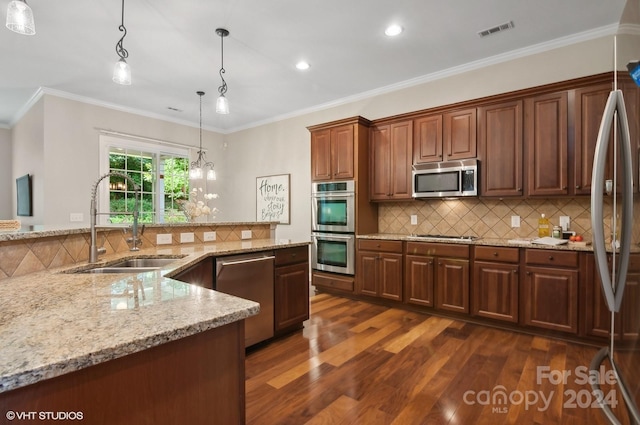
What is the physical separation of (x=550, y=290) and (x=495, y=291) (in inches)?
17.1

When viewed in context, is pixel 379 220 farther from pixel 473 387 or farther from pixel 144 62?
pixel 144 62

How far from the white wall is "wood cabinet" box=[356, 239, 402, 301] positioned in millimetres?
6599

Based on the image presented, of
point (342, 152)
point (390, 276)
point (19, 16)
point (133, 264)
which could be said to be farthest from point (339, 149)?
Result: point (19, 16)

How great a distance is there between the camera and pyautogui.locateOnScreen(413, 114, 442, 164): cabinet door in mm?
3664

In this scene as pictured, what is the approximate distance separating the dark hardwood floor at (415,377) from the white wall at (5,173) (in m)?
6.41

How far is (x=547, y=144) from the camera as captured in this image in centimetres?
301

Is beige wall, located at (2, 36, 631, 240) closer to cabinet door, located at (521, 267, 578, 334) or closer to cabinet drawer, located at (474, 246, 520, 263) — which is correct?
cabinet drawer, located at (474, 246, 520, 263)

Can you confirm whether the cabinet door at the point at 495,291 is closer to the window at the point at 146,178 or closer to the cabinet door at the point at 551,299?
the cabinet door at the point at 551,299

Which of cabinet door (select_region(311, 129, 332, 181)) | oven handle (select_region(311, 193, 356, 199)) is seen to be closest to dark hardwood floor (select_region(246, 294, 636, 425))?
oven handle (select_region(311, 193, 356, 199))

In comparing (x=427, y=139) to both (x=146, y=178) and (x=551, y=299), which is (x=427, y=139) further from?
(x=146, y=178)

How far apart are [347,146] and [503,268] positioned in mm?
2257

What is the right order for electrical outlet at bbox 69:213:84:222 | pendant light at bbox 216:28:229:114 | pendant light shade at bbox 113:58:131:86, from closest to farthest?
1. pendant light shade at bbox 113:58:131:86
2. pendant light at bbox 216:28:229:114
3. electrical outlet at bbox 69:213:84:222

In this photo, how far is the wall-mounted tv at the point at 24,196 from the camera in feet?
15.6

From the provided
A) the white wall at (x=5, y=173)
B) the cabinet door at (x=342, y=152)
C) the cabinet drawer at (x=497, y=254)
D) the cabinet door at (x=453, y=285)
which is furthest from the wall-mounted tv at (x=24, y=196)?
the cabinet drawer at (x=497, y=254)
